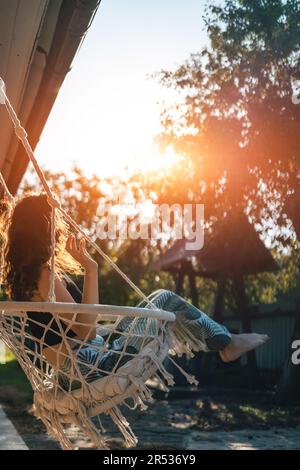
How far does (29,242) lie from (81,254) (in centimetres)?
26

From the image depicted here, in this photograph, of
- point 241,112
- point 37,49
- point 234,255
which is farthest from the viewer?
point 234,255

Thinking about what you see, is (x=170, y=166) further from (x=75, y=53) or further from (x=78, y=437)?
(x=75, y=53)

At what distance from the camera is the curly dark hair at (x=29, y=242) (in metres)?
2.81

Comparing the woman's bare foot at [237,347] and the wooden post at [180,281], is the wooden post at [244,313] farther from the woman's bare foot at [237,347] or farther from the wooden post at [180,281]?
the woman's bare foot at [237,347]

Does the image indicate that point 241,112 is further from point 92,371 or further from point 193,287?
point 92,371

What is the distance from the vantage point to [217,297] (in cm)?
1512

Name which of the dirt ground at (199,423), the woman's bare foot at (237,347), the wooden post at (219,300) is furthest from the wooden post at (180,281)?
the woman's bare foot at (237,347)

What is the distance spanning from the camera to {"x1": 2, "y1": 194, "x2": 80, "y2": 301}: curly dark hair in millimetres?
2809

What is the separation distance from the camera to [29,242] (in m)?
2.81

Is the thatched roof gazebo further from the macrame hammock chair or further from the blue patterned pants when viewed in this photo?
the macrame hammock chair

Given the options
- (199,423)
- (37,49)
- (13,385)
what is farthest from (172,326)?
(13,385)


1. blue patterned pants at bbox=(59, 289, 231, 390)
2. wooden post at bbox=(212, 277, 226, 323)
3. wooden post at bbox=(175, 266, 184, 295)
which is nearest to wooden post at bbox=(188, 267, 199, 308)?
wooden post at bbox=(175, 266, 184, 295)

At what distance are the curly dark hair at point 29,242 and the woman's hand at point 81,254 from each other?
0.31ft

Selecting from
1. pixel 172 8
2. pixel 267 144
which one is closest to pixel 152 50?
pixel 172 8
